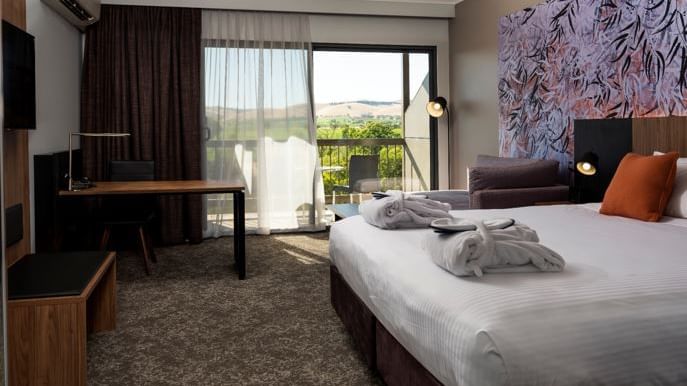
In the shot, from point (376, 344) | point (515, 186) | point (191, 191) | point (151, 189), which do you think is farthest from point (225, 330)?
point (515, 186)

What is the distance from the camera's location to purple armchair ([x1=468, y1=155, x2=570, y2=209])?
13.5 ft

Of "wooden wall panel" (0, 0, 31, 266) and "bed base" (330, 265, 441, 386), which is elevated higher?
"wooden wall panel" (0, 0, 31, 266)

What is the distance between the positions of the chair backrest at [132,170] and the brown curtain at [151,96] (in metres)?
0.58

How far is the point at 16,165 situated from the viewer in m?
3.18

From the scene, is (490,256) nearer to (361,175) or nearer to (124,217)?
(124,217)

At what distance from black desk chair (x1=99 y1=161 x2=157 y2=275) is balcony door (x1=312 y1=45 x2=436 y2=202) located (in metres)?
2.05

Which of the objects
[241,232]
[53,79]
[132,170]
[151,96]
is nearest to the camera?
[241,232]

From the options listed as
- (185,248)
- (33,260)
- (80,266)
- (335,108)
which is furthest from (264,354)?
(335,108)

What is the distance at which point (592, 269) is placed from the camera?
179cm

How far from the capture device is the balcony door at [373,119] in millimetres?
6395

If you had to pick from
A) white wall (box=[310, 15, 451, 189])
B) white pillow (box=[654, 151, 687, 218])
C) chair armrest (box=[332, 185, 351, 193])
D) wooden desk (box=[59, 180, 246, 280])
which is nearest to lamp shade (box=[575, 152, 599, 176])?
white pillow (box=[654, 151, 687, 218])

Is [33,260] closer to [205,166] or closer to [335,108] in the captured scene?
[205,166]

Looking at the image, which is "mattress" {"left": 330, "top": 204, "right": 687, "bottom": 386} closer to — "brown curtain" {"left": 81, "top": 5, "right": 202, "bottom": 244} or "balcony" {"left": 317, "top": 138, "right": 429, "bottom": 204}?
"brown curtain" {"left": 81, "top": 5, "right": 202, "bottom": 244}

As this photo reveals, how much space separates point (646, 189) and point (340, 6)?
397cm
